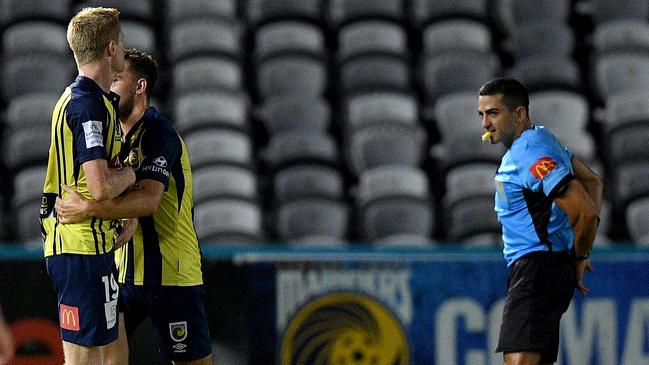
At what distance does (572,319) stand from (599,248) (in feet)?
1.32

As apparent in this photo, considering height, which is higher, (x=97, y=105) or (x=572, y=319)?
(x=97, y=105)

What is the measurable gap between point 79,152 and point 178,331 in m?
1.04

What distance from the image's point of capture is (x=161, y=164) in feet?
15.8

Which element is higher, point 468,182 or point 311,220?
point 468,182

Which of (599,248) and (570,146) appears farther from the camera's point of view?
(570,146)

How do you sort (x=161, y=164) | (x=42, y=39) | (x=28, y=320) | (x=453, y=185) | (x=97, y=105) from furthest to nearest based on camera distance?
1. (x=42, y=39)
2. (x=453, y=185)
3. (x=28, y=320)
4. (x=161, y=164)
5. (x=97, y=105)

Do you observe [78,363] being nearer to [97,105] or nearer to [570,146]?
[97,105]

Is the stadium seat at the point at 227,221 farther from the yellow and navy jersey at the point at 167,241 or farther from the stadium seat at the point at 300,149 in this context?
the yellow and navy jersey at the point at 167,241

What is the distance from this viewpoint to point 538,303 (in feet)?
16.3

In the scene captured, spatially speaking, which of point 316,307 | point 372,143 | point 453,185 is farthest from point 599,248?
point 372,143

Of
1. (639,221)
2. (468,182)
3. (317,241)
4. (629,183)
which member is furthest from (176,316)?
(629,183)

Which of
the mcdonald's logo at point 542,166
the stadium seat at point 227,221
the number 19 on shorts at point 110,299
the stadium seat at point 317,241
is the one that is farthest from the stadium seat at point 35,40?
the mcdonald's logo at point 542,166

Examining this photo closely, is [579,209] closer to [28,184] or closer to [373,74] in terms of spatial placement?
[28,184]

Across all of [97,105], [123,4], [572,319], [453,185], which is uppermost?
[123,4]
